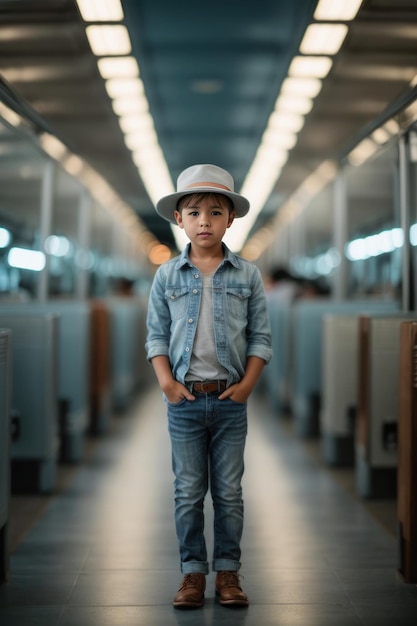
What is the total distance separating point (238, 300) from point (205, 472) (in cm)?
66

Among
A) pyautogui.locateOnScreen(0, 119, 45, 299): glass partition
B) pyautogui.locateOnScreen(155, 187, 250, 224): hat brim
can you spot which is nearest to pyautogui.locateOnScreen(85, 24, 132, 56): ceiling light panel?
pyautogui.locateOnScreen(0, 119, 45, 299): glass partition

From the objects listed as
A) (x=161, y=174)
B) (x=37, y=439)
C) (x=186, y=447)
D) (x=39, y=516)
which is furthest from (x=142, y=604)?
(x=161, y=174)

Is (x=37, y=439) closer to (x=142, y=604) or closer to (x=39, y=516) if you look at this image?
(x=39, y=516)

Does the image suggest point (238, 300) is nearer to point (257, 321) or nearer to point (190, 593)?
point (257, 321)

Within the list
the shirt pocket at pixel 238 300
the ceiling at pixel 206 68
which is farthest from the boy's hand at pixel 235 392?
the ceiling at pixel 206 68

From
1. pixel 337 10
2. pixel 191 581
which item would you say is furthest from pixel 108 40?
pixel 191 581

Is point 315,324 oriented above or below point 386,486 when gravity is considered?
above

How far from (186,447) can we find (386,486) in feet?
8.24

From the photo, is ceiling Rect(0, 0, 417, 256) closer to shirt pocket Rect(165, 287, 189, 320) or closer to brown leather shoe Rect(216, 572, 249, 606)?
shirt pocket Rect(165, 287, 189, 320)

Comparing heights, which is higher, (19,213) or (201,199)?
(19,213)

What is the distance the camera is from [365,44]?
5242 millimetres

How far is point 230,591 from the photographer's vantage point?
130 inches

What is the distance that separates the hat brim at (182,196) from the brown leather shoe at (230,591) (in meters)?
1.38

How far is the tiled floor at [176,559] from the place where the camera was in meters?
3.26
